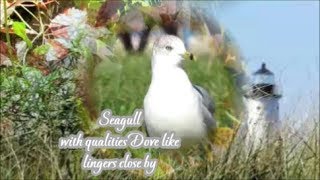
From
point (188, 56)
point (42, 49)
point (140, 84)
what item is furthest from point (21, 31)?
point (188, 56)

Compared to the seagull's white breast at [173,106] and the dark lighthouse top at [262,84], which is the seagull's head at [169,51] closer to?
the seagull's white breast at [173,106]

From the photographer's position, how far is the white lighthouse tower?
0.92m

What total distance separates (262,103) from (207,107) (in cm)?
8

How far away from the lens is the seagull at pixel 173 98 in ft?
2.66

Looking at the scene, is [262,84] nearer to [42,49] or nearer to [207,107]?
[207,107]

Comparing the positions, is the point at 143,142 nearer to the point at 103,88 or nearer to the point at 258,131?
the point at 103,88

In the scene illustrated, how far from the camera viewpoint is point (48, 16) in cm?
98

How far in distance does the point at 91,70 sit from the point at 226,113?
6.4 inches

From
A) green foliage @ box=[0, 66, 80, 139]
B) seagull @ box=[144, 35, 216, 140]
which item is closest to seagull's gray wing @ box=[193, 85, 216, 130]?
seagull @ box=[144, 35, 216, 140]

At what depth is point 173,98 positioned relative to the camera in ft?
2.69

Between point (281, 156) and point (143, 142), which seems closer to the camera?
point (143, 142)

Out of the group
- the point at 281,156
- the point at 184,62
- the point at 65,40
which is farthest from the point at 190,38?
the point at 281,156

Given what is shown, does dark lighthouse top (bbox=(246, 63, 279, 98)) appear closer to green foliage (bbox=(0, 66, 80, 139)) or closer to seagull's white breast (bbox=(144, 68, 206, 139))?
seagull's white breast (bbox=(144, 68, 206, 139))

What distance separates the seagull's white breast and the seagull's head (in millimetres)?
10
